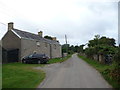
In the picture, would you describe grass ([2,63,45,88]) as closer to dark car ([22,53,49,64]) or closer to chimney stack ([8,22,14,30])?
dark car ([22,53,49,64])

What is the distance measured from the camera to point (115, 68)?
1109 cm

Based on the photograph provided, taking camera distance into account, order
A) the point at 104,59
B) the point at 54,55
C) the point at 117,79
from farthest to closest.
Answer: the point at 54,55 → the point at 104,59 → the point at 117,79

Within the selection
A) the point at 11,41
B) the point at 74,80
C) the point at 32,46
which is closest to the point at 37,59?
the point at 11,41

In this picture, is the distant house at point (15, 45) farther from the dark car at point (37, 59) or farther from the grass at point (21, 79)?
the grass at point (21, 79)

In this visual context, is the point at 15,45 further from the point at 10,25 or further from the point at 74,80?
the point at 74,80

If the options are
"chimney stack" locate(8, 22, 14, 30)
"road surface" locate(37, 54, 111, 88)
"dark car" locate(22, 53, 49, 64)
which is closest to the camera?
"road surface" locate(37, 54, 111, 88)

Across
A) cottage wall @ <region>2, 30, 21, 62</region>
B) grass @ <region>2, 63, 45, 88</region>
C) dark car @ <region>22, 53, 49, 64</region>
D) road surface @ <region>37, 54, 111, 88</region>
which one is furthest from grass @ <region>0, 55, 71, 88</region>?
cottage wall @ <region>2, 30, 21, 62</region>

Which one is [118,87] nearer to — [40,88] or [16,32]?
[40,88]

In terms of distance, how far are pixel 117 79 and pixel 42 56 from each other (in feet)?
63.9

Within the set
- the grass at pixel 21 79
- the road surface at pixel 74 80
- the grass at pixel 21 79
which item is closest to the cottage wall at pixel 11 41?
the grass at pixel 21 79

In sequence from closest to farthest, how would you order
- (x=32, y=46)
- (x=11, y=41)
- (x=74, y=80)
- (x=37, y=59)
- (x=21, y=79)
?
(x=74, y=80) → (x=21, y=79) → (x=37, y=59) → (x=11, y=41) → (x=32, y=46)

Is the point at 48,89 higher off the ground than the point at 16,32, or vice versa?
the point at 16,32

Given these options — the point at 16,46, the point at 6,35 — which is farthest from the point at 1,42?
the point at 16,46

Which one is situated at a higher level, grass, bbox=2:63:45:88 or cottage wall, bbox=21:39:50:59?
cottage wall, bbox=21:39:50:59
